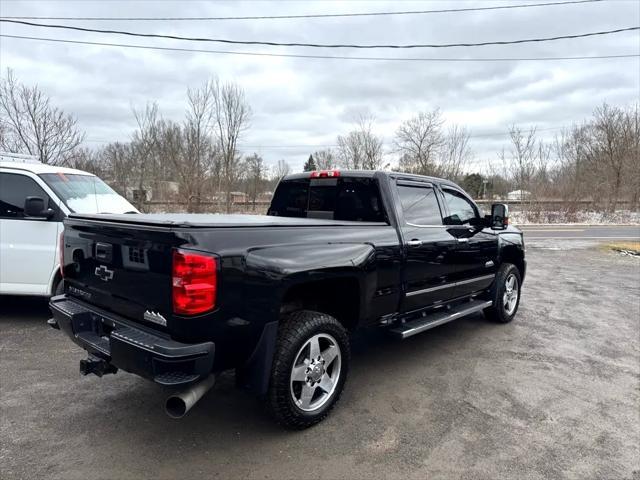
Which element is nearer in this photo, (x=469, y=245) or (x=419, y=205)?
(x=419, y=205)

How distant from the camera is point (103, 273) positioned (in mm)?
2973

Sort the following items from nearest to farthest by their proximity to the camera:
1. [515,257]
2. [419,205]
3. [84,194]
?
[419,205] → [84,194] → [515,257]

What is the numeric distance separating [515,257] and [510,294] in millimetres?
532

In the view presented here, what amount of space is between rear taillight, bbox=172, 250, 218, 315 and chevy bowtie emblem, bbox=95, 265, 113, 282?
2.46 feet

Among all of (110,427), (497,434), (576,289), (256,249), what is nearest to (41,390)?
(110,427)

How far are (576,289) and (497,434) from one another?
635cm

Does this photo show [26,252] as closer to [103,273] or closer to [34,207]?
[34,207]

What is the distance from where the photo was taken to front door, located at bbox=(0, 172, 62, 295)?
16.8ft

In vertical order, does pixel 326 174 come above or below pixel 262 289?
above

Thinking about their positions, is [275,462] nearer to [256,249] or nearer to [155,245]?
[256,249]

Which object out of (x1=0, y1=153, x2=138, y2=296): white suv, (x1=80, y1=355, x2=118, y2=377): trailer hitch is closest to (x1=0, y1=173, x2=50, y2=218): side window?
(x1=0, y1=153, x2=138, y2=296): white suv

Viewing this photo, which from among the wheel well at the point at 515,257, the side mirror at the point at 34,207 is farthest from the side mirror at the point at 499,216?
the side mirror at the point at 34,207

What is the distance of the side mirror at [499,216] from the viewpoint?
17.4 ft

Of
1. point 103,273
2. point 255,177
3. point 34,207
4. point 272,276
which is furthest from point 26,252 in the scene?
point 255,177
